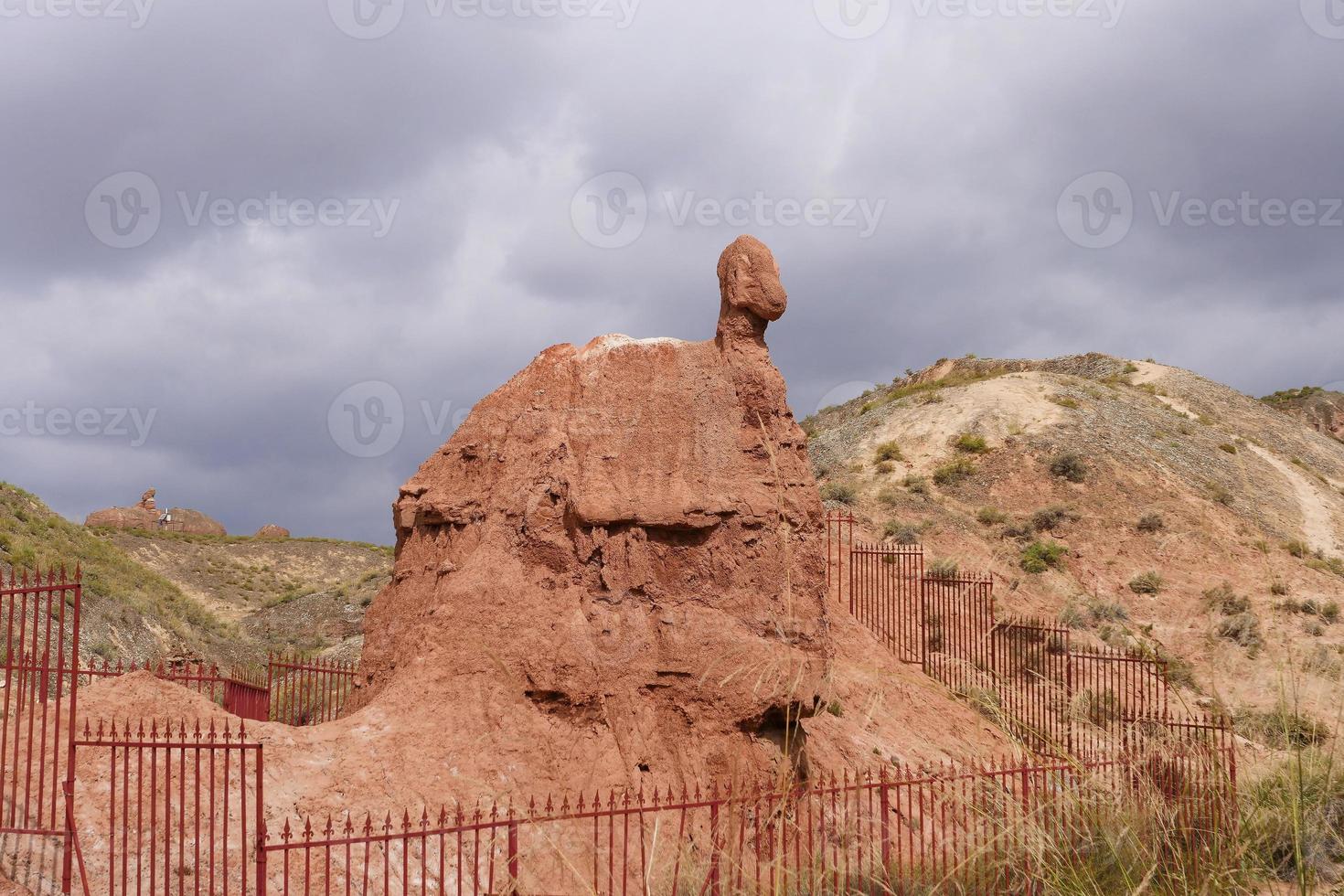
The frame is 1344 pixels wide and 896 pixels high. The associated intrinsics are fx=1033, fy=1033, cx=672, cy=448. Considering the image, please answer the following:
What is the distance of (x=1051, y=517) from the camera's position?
3019 centimetres

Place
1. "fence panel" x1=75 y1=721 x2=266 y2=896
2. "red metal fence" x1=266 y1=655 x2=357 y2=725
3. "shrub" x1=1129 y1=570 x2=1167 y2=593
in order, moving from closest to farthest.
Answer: "fence panel" x1=75 y1=721 x2=266 y2=896, "red metal fence" x1=266 y1=655 x2=357 y2=725, "shrub" x1=1129 y1=570 x2=1167 y2=593

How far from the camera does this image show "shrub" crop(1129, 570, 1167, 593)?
2600cm

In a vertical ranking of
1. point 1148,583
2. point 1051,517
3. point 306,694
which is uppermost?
point 1051,517

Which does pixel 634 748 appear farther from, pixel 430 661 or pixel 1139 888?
pixel 1139 888

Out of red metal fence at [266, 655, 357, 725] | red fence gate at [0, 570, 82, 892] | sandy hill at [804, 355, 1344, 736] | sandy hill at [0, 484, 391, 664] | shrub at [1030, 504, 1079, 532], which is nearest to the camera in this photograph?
red fence gate at [0, 570, 82, 892]

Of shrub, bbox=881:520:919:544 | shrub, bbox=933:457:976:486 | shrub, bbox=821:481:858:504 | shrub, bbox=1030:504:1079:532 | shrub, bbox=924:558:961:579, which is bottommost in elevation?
shrub, bbox=924:558:961:579

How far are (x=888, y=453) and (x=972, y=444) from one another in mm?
2849

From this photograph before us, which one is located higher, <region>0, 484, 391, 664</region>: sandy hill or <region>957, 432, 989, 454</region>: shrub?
<region>957, 432, 989, 454</region>: shrub

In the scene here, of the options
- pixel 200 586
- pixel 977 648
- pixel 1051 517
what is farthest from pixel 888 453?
pixel 200 586

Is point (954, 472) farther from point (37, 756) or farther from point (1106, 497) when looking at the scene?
point (37, 756)

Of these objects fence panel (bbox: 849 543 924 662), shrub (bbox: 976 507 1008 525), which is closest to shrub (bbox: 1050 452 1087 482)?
shrub (bbox: 976 507 1008 525)

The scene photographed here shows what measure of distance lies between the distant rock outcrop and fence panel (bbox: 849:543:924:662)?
1767 inches

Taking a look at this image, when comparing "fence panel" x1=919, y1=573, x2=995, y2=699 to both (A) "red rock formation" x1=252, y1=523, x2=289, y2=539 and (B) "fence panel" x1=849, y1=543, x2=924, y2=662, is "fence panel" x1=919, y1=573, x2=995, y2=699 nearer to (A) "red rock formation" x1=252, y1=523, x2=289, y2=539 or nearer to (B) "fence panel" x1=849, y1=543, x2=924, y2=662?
(B) "fence panel" x1=849, y1=543, x2=924, y2=662

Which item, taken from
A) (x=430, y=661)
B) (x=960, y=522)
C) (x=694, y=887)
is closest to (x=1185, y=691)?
(x=960, y=522)
